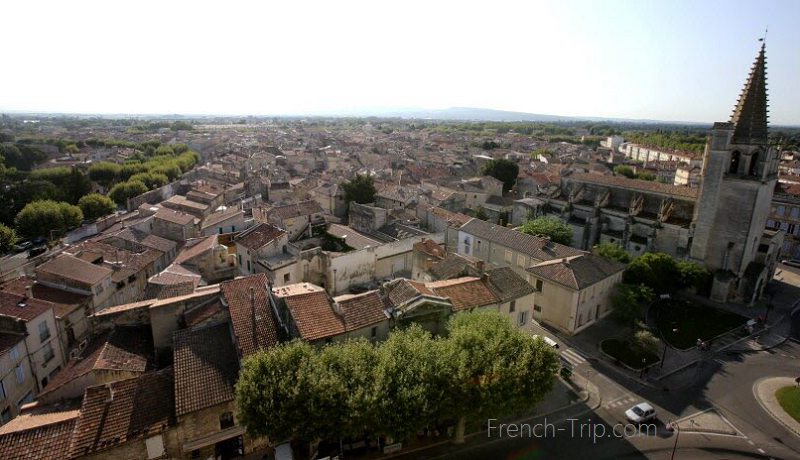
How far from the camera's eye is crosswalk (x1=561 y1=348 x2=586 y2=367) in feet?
106

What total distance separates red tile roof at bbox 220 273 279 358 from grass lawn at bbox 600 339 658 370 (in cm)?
2447

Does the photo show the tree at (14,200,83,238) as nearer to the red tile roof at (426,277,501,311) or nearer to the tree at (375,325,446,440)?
the red tile roof at (426,277,501,311)

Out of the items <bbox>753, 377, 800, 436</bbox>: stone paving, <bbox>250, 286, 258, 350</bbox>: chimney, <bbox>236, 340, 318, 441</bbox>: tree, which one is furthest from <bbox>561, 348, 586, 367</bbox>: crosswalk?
<bbox>250, 286, 258, 350</bbox>: chimney

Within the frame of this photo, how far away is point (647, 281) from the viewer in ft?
135

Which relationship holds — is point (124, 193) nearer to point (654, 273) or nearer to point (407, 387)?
point (407, 387)

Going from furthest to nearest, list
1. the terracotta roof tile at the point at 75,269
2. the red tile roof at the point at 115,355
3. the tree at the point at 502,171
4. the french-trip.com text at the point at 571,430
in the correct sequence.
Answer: the tree at the point at 502,171
the terracotta roof tile at the point at 75,269
the french-trip.com text at the point at 571,430
the red tile roof at the point at 115,355

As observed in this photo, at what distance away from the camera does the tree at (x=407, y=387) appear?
63.1 feet

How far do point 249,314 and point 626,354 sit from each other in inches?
1054

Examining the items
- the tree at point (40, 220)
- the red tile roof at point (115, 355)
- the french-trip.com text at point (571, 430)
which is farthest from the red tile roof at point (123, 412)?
the tree at point (40, 220)

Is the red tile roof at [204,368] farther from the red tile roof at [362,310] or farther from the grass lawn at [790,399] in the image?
the grass lawn at [790,399]

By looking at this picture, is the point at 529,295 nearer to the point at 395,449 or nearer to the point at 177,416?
the point at 395,449

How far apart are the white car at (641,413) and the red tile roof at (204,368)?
2228 cm

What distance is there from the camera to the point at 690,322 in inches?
1534

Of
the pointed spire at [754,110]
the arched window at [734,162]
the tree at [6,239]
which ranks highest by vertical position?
the pointed spire at [754,110]
